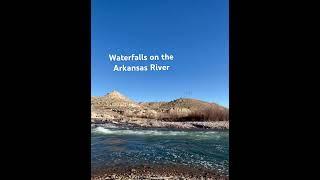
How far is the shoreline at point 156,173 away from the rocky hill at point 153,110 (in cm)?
46

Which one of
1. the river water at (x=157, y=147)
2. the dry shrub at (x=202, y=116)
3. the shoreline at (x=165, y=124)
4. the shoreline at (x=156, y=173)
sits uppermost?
the dry shrub at (x=202, y=116)

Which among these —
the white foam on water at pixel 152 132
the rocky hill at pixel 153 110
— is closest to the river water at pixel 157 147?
the white foam on water at pixel 152 132

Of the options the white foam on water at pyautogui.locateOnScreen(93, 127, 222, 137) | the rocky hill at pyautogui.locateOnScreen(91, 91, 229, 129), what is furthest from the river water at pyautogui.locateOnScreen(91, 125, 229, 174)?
the rocky hill at pyautogui.locateOnScreen(91, 91, 229, 129)

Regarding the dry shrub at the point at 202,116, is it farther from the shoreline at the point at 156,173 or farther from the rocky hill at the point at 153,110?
the shoreline at the point at 156,173

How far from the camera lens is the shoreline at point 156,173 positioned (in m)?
3.21

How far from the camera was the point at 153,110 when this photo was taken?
304 centimetres

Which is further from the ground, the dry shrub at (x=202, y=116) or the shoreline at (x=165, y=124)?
the dry shrub at (x=202, y=116)

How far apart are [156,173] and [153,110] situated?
0.67 meters

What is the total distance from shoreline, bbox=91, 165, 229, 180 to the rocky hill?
1.50 ft

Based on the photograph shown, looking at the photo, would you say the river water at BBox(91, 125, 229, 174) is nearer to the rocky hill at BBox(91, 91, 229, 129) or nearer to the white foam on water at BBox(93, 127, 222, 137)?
the white foam on water at BBox(93, 127, 222, 137)
